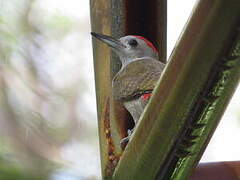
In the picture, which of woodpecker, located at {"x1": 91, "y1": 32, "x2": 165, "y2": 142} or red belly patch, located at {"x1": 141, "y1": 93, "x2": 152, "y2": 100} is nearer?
woodpecker, located at {"x1": 91, "y1": 32, "x2": 165, "y2": 142}

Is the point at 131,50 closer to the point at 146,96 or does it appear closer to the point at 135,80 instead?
the point at 135,80

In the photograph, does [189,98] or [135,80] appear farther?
[135,80]

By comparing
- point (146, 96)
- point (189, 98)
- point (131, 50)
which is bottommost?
point (131, 50)

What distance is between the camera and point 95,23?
1569 mm

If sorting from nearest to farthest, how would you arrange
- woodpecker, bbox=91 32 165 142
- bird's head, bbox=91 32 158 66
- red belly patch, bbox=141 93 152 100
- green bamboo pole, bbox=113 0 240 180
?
1. green bamboo pole, bbox=113 0 240 180
2. woodpecker, bbox=91 32 165 142
3. red belly patch, bbox=141 93 152 100
4. bird's head, bbox=91 32 158 66

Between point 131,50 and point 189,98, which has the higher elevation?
point 189,98

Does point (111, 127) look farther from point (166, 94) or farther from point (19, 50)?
point (19, 50)

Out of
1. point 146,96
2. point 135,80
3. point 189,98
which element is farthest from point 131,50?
point 189,98

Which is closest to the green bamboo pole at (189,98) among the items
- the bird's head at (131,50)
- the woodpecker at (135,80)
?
the woodpecker at (135,80)

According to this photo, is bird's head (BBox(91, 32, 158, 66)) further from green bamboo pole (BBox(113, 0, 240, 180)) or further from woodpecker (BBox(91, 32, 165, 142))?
green bamboo pole (BBox(113, 0, 240, 180))

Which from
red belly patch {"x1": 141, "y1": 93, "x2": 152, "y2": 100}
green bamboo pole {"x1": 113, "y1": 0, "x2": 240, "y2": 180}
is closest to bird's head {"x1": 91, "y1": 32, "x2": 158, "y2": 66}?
red belly patch {"x1": 141, "y1": 93, "x2": 152, "y2": 100}

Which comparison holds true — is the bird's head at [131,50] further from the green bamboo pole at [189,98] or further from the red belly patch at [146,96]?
the green bamboo pole at [189,98]

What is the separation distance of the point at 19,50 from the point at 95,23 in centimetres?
99

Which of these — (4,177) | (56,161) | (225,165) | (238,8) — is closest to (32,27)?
(56,161)
